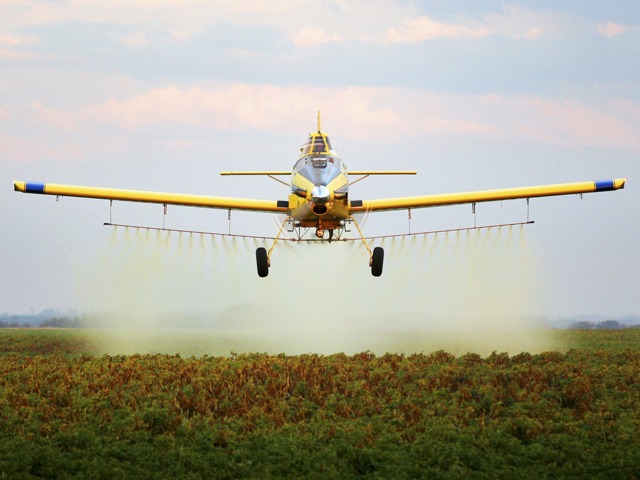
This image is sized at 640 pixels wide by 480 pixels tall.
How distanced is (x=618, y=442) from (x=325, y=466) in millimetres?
8163

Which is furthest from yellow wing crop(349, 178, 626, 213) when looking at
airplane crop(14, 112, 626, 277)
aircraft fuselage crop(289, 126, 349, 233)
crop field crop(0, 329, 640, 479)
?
crop field crop(0, 329, 640, 479)

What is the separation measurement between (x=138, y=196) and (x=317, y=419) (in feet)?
52.3

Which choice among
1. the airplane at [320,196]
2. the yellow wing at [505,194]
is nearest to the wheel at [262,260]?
the airplane at [320,196]

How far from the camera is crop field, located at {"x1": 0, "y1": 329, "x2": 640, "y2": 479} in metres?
22.0

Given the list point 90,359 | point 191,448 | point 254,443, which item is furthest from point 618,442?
point 90,359

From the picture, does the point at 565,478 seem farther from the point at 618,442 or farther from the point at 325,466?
the point at 325,466

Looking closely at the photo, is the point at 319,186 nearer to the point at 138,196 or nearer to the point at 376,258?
the point at 376,258

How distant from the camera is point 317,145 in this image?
33188 mm

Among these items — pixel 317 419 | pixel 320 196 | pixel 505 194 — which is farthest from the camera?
pixel 505 194

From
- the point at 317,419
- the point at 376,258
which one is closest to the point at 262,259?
the point at 376,258

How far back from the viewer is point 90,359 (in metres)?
37.7

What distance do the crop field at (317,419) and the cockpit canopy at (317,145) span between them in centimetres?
772

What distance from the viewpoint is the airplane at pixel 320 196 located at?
105 feet

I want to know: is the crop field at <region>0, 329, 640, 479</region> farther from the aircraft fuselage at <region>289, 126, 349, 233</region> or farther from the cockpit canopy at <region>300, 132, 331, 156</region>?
the cockpit canopy at <region>300, 132, 331, 156</region>
